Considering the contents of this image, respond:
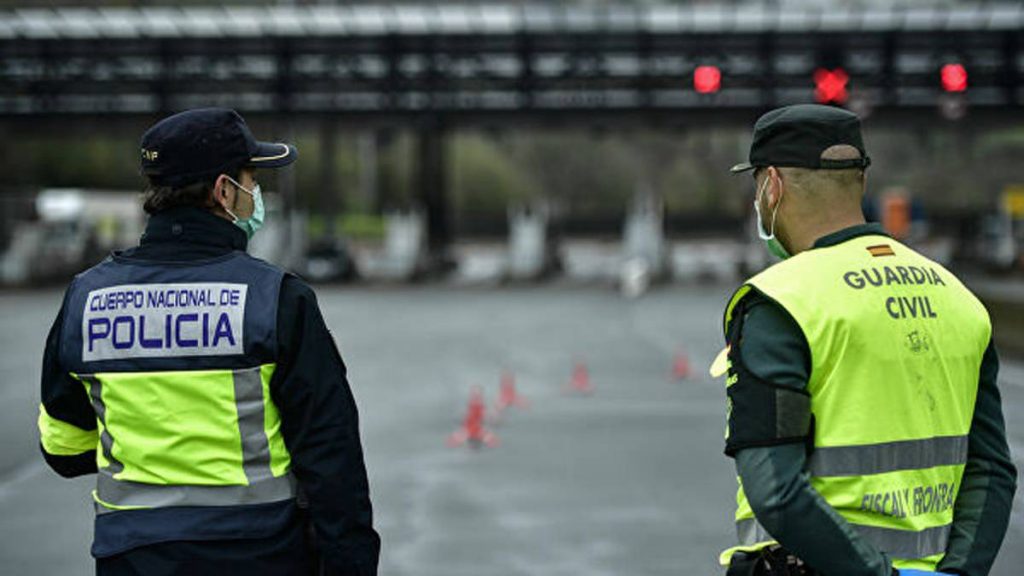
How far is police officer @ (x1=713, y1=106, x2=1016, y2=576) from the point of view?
9.63ft

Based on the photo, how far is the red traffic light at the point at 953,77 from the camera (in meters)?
33.7

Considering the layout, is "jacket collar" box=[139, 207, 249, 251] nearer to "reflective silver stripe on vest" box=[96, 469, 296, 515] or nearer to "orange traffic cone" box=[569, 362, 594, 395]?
"reflective silver stripe on vest" box=[96, 469, 296, 515]

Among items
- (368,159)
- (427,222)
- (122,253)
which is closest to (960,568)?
(122,253)

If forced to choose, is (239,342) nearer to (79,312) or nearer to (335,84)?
(79,312)

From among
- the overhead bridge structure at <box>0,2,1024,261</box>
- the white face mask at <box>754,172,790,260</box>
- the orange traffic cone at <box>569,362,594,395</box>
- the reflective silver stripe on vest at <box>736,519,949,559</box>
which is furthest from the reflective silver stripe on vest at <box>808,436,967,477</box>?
the overhead bridge structure at <box>0,2,1024,261</box>

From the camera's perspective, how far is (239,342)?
135 inches

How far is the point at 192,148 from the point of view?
11.6 ft

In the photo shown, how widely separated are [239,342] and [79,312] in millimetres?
460

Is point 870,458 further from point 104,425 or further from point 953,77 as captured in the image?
point 953,77

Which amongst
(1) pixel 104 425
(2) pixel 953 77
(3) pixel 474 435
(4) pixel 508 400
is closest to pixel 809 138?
(1) pixel 104 425

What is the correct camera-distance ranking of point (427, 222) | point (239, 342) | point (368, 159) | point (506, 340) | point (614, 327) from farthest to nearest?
point (368, 159) → point (427, 222) → point (614, 327) → point (506, 340) → point (239, 342)

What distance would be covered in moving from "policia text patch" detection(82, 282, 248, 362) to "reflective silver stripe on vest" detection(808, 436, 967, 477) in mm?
1365

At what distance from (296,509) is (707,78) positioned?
33.2 meters

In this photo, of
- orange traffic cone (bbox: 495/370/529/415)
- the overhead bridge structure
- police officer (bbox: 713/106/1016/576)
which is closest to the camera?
police officer (bbox: 713/106/1016/576)
